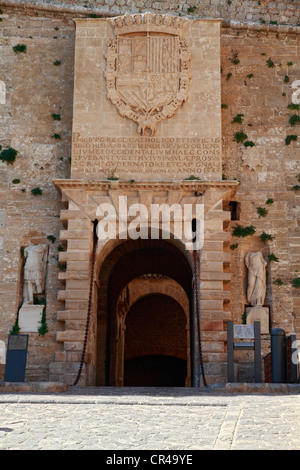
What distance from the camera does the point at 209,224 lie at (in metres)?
15.3

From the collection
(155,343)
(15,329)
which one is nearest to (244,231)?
(15,329)

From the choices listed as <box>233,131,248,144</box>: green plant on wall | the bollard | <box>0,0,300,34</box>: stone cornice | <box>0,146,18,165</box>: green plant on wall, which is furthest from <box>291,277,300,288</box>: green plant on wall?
<box>0,146,18,165</box>: green plant on wall

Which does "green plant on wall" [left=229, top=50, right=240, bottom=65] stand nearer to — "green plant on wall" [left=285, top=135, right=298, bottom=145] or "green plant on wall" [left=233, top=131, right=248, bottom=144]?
"green plant on wall" [left=233, top=131, right=248, bottom=144]

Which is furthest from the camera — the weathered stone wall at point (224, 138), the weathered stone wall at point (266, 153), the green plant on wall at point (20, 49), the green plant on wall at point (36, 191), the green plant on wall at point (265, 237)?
the green plant on wall at point (20, 49)

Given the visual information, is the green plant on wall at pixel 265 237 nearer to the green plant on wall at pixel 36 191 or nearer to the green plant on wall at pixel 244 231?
the green plant on wall at pixel 244 231

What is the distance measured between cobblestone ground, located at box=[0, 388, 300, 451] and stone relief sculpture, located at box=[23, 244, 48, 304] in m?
4.67

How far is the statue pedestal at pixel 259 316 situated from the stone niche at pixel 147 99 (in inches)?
110

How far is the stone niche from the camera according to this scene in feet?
51.7

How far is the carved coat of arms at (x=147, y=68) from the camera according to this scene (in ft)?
52.5

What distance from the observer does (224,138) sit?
1688 centimetres

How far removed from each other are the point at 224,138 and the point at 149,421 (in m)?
9.36

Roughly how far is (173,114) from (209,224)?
2527 mm

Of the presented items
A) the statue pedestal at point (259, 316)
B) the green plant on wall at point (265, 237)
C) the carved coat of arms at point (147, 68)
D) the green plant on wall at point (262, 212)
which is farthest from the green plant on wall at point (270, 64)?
the statue pedestal at point (259, 316)
